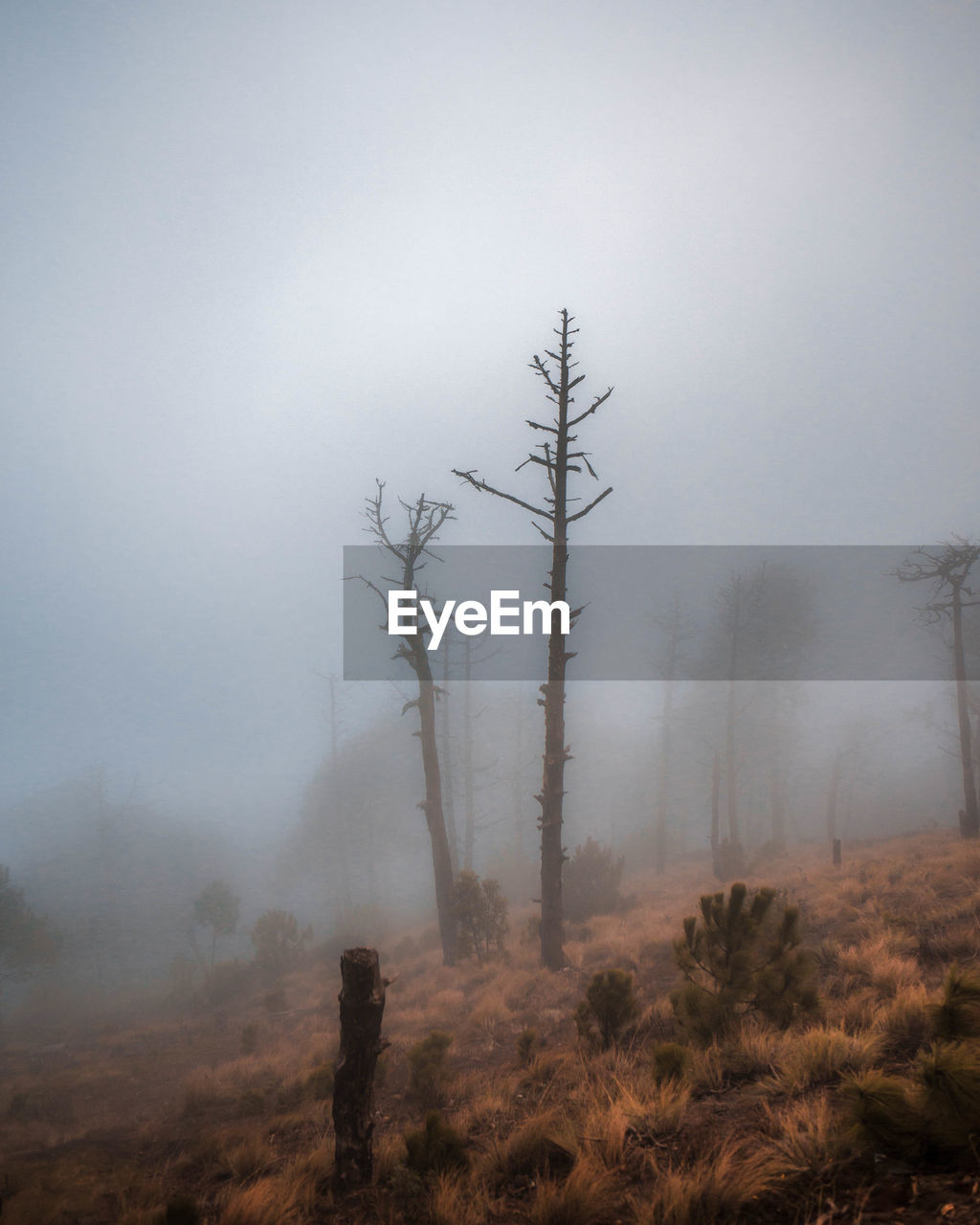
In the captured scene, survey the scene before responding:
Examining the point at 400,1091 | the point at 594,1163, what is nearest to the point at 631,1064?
the point at 594,1163

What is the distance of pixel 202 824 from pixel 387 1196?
51.9 m

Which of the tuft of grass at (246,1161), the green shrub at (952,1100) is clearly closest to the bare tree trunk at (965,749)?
the green shrub at (952,1100)

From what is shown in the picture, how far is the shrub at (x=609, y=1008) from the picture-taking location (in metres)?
6.62

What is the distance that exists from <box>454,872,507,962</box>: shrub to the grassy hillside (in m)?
2.52

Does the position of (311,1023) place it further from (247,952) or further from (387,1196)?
(247,952)

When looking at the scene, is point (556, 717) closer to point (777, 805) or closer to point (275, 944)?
point (275, 944)

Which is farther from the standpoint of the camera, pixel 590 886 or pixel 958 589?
pixel 958 589

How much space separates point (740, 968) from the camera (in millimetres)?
6121

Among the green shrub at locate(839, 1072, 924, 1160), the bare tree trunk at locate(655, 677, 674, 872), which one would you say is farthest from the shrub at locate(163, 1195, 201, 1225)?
the bare tree trunk at locate(655, 677, 674, 872)

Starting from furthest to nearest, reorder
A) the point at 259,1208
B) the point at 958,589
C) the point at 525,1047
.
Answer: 1. the point at 958,589
2. the point at 525,1047
3. the point at 259,1208

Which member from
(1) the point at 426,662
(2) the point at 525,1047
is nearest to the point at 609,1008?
(2) the point at 525,1047

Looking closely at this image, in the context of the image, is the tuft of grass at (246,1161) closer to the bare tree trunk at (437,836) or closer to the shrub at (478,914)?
the bare tree trunk at (437,836)

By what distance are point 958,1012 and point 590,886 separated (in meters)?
16.7

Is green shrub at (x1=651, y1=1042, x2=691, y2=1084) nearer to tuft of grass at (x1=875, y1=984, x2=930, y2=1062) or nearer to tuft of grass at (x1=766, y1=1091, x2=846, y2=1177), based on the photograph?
tuft of grass at (x1=766, y1=1091, x2=846, y2=1177)
